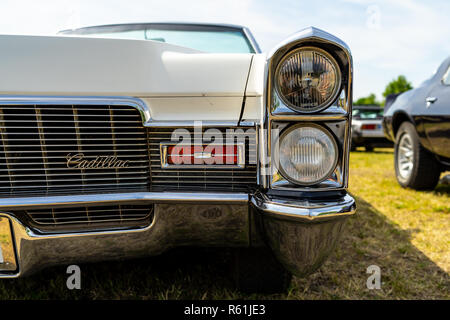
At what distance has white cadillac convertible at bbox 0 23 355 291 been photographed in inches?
44.8

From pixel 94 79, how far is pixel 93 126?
0.58ft

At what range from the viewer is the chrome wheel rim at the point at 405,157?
3672 millimetres

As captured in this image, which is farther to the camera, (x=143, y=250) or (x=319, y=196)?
(x=143, y=250)

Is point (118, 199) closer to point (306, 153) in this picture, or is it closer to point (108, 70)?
point (108, 70)

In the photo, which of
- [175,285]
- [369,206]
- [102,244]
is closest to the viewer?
[102,244]

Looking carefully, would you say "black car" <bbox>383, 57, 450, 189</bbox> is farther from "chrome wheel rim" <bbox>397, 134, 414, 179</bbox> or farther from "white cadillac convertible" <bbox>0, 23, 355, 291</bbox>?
"white cadillac convertible" <bbox>0, 23, 355, 291</bbox>

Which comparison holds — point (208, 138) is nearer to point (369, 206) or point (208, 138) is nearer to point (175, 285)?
point (175, 285)

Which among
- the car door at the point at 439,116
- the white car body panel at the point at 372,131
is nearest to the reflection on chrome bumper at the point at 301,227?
the car door at the point at 439,116

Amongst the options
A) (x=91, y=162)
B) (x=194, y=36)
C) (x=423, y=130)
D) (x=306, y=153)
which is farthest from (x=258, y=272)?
(x=423, y=130)

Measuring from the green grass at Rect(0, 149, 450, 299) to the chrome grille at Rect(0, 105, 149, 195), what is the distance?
1.83 feet

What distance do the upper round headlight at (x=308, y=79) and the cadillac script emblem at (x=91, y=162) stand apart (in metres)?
0.68

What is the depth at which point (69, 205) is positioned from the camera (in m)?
1.16
